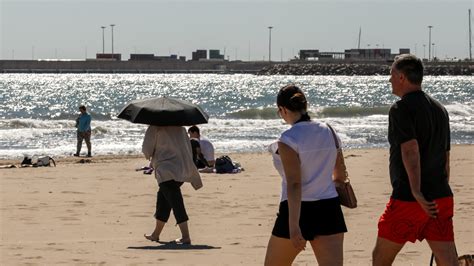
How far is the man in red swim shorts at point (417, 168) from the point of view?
18.0ft

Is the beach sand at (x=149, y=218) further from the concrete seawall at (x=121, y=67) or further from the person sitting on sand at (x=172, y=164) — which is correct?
the concrete seawall at (x=121, y=67)

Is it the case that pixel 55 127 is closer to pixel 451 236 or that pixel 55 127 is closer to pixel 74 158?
pixel 74 158

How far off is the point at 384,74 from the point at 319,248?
158313 millimetres

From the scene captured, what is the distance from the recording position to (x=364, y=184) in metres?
14.7

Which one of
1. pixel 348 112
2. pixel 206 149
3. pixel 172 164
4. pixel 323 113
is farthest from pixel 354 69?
pixel 172 164

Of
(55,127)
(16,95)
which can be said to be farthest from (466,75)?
(55,127)

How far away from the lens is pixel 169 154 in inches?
371

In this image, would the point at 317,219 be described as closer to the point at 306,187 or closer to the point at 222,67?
the point at 306,187

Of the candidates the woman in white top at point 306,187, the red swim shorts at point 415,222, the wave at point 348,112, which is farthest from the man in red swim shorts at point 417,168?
the wave at point 348,112

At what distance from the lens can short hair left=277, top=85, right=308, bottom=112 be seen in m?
5.41

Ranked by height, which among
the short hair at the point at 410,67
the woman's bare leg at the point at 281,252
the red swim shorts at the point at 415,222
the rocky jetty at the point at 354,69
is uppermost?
the short hair at the point at 410,67

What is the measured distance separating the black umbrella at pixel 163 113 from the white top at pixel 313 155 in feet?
13.3

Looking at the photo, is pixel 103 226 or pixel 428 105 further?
pixel 103 226

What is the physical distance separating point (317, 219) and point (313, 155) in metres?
0.33
